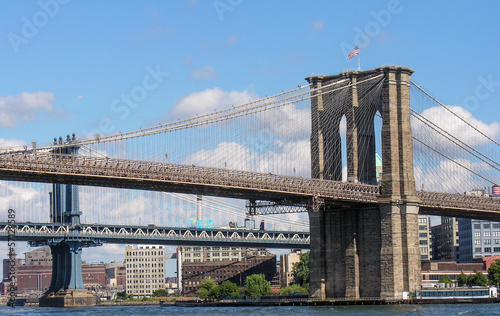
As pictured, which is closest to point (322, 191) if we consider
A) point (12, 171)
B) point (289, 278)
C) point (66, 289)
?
point (12, 171)

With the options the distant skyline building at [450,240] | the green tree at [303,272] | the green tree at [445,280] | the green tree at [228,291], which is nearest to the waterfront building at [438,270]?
the green tree at [445,280]

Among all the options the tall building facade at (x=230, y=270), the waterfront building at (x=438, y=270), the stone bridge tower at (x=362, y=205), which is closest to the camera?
the stone bridge tower at (x=362, y=205)

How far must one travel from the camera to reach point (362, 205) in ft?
266

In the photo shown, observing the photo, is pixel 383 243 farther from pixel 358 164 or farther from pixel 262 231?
pixel 262 231

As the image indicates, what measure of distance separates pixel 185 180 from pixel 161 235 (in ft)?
285

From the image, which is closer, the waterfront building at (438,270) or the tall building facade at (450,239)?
the waterfront building at (438,270)

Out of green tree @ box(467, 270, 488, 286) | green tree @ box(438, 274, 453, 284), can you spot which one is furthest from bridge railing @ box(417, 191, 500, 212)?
green tree @ box(438, 274, 453, 284)

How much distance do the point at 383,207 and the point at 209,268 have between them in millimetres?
118240

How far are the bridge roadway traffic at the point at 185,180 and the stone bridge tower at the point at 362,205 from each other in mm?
2053

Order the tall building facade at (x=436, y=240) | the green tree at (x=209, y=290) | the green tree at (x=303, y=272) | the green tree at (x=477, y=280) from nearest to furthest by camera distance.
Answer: the green tree at (x=477, y=280)
the green tree at (x=209, y=290)
the green tree at (x=303, y=272)
the tall building facade at (x=436, y=240)

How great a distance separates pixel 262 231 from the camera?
548 feet

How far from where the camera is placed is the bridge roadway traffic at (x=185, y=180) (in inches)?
2447

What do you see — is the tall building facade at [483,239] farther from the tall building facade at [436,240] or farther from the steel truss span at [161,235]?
the steel truss span at [161,235]

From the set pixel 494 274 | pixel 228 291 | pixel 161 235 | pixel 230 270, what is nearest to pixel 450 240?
pixel 228 291
